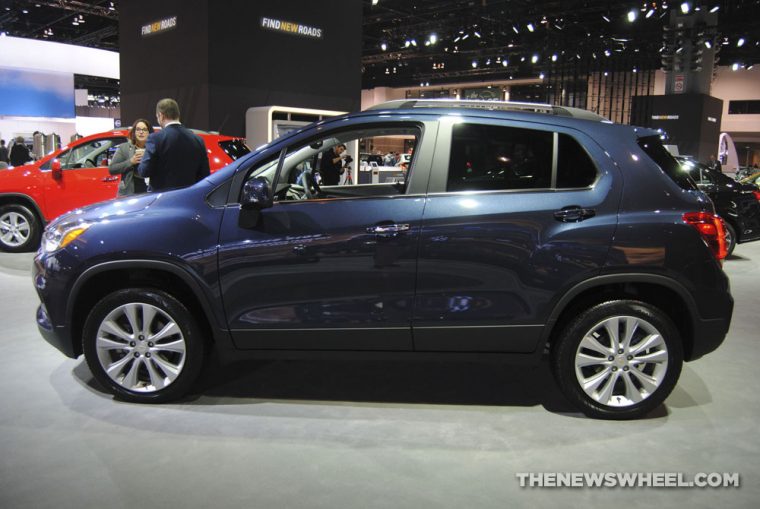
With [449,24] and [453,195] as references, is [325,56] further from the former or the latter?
[449,24]

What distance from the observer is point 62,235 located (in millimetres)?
3404

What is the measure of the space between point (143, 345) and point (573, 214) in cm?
241

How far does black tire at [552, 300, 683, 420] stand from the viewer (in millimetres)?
3193

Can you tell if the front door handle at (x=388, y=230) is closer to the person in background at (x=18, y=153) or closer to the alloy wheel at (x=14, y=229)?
the alloy wheel at (x=14, y=229)

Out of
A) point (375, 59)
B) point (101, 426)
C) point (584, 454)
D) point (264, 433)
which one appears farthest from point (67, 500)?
point (375, 59)

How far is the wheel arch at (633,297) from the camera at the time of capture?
3.12m

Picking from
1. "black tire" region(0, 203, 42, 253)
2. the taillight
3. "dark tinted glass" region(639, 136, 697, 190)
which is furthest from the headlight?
"black tire" region(0, 203, 42, 253)

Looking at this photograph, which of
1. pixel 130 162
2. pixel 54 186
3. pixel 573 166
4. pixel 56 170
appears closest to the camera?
pixel 573 166

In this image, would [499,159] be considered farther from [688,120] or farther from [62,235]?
[688,120]

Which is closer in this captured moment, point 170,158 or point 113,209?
point 113,209

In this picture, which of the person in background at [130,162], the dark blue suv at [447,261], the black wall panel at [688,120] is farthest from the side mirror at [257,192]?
the black wall panel at [688,120]

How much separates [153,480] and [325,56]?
34.7ft

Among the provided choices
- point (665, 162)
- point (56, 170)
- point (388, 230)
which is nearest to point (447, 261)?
point (388, 230)

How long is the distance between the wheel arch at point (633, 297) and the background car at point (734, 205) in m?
5.74
